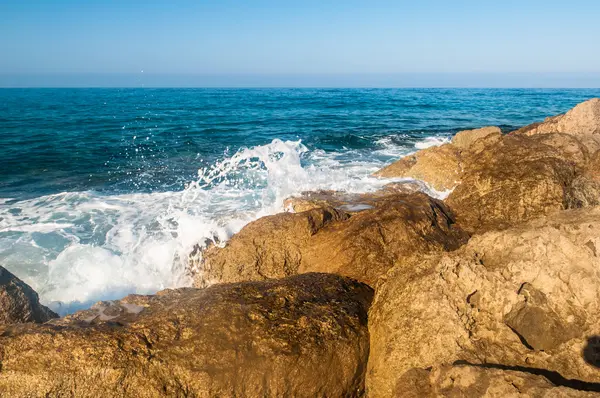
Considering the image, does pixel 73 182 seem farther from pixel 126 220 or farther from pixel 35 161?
pixel 126 220

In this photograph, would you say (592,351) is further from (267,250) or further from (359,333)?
(267,250)

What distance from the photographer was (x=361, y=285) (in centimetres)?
390

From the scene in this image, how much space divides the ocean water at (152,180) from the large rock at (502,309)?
333 cm

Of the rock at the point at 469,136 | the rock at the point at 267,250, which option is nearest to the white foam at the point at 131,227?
the rock at the point at 267,250

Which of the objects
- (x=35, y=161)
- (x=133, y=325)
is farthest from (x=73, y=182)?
(x=133, y=325)

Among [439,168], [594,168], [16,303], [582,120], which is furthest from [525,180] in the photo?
[16,303]

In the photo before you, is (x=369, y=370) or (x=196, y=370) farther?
(x=369, y=370)

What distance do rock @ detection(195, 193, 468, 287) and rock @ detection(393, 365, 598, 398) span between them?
5.40 feet

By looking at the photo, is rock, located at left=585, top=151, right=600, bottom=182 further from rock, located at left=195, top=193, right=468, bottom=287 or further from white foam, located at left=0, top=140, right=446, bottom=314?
white foam, located at left=0, top=140, right=446, bottom=314

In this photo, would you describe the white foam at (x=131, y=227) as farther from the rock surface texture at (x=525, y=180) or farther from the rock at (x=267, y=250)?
the rock surface texture at (x=525, y=180)

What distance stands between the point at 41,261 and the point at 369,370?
5.83 metres

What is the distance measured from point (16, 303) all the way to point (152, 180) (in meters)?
8.35

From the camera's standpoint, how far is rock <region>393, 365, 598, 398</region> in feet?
6.60

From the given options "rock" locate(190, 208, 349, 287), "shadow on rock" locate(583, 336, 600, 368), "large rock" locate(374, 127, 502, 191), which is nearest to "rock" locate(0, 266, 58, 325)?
"rock" locate(190, 208, 349, 287)
